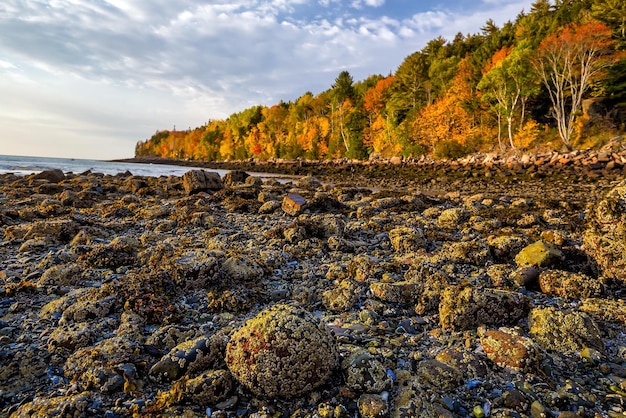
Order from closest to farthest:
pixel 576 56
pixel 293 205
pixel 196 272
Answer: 1. pixel 196 272
2. pixel 293 205
3. pixel 576 56

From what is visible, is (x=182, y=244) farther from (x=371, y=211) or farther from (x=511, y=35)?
(x=511, y=35)

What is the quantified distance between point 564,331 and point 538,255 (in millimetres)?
2200

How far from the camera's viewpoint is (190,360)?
3.08 m

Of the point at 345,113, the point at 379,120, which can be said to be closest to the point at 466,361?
the point at 379,120

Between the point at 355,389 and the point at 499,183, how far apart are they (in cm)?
2357

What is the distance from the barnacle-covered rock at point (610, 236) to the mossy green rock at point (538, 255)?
22.0 inches

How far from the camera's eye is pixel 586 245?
18.3ft

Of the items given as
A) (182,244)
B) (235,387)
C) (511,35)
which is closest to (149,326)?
(235,387)

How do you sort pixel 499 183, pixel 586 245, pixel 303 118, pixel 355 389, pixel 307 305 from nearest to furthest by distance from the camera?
pixel 355 389 → pixel 307 305 → pixel 586 245 → pixel 499 183 → pixel 303 118

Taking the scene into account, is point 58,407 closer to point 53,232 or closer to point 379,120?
point 53,232

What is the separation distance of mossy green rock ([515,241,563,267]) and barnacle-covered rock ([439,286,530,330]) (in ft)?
5.49

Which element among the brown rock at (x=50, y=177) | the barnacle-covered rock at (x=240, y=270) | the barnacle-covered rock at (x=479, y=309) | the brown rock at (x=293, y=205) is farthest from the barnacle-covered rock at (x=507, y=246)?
the brown rock at (x=50, y=177)

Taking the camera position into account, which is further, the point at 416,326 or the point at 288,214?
the point at 288,214

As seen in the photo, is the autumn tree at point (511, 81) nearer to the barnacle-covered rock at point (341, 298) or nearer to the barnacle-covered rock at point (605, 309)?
the barnacle-covered rock at point (605, 309)
